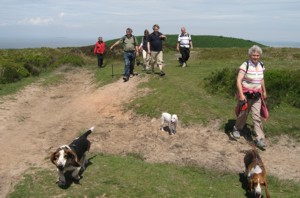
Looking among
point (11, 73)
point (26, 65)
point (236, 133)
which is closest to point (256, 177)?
point (236, 133)

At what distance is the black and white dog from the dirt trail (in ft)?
3.62

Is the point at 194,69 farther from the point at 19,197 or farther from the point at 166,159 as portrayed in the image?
the point at 19,197

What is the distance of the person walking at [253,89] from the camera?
34.0 feet

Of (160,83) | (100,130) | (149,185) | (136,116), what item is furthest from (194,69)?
(149,185)

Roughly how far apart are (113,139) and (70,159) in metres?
3.86

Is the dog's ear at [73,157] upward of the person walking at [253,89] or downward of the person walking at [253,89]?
downward

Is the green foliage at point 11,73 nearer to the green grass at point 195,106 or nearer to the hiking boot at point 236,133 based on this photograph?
the green grass at point 195,106

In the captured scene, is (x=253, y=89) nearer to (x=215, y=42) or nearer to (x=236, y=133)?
(x=236, y=133)

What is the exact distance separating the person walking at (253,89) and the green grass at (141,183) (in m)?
2.08

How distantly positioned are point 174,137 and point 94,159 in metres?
2.91

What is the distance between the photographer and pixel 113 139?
11.8 meters

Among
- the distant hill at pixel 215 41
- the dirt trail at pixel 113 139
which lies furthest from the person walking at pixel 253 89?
the distant hill at pixel 215 41

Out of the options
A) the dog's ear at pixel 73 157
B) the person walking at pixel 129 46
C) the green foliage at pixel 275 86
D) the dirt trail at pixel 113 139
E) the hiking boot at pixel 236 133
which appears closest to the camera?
the dog's ear at pixel 73 157

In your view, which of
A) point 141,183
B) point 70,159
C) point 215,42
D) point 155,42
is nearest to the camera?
point 70,159
